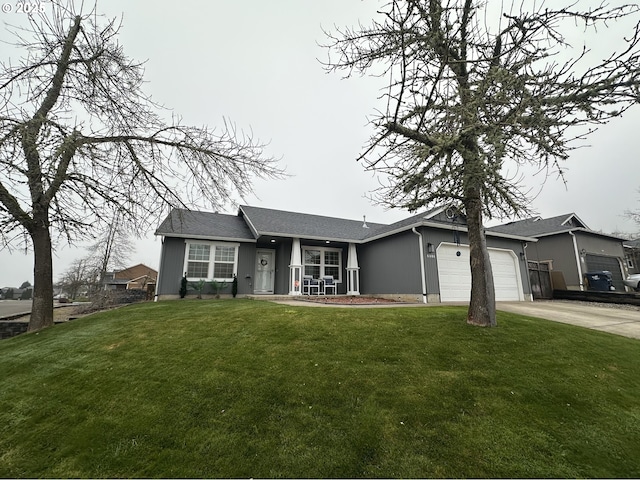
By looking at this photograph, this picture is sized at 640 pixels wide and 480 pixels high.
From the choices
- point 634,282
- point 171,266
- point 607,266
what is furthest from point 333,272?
point 634,282

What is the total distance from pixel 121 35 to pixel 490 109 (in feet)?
28.6

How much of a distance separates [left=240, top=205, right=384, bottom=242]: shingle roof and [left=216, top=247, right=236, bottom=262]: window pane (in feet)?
4.54

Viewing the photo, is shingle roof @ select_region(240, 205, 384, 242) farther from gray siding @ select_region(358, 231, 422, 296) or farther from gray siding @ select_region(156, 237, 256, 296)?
gray siding @ select_region(156, 237, 256, 296)

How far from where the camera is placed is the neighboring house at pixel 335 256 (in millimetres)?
11445

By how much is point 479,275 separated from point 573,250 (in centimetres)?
1581

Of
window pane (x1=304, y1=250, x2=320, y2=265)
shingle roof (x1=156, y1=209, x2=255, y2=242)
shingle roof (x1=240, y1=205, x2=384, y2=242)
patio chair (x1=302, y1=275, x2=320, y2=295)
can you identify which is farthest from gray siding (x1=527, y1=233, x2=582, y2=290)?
shingle roof (x1=156, y1=209, x2=255, y2=242)

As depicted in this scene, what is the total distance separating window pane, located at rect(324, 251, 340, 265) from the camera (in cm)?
1469

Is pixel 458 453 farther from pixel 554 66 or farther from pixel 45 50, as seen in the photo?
pixel 45 50

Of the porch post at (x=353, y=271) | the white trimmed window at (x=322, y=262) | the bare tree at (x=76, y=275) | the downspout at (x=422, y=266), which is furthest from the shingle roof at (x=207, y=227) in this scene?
the bare tree at (x=76, y=275)

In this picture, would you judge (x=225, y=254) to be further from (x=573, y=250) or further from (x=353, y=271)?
(x=573, y=250)

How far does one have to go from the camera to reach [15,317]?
37.2ft

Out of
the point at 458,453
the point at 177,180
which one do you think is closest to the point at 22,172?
the point at 177,180

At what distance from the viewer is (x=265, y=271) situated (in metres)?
14.0

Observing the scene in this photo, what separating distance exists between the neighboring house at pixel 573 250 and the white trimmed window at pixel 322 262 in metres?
9.26
